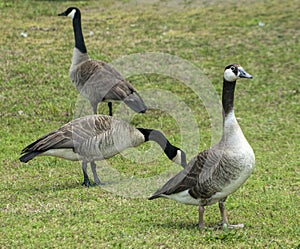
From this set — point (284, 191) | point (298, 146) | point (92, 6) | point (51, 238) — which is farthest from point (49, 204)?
point (92, 6)

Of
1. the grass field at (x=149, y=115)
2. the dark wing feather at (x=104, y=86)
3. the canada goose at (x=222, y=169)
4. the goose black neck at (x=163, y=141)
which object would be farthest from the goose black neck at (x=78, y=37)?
the canada goose at (x=222, y=169)

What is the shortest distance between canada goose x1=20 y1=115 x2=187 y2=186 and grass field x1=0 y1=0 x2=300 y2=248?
1.62ft

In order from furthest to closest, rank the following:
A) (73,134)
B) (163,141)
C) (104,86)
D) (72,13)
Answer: (72,13), (104,86), (163,141), (73,134)

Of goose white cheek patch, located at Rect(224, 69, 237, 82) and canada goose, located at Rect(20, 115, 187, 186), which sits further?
canada goose, located at Rect(20, 115, 187, 186)

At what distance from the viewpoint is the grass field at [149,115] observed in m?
6.80

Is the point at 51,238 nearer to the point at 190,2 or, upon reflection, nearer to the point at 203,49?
the point at 203,49

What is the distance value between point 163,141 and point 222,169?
2.68 metres

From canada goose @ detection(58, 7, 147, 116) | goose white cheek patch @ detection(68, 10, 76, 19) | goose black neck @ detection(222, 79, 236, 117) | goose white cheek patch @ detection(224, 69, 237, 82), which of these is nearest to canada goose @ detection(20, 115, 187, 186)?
canada goose @ detection(58, 7, 147, 116)

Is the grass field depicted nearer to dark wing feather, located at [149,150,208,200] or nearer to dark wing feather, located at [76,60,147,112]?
dark wing feather, located at [149,150,208,200]

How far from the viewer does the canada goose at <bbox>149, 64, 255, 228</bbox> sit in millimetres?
6527

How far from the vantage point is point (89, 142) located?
8.62 meters

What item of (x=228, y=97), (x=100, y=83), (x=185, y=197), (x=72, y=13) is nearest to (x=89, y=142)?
(x=185, y=197)

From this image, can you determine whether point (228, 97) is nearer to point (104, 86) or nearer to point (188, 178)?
point (188, 178)

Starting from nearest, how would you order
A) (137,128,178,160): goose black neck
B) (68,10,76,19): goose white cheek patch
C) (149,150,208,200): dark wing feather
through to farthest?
(149,150,208,200): dark wing feather, (137,128,178,160): goose black neck, (68,10,76,19): goose white cheek patch
